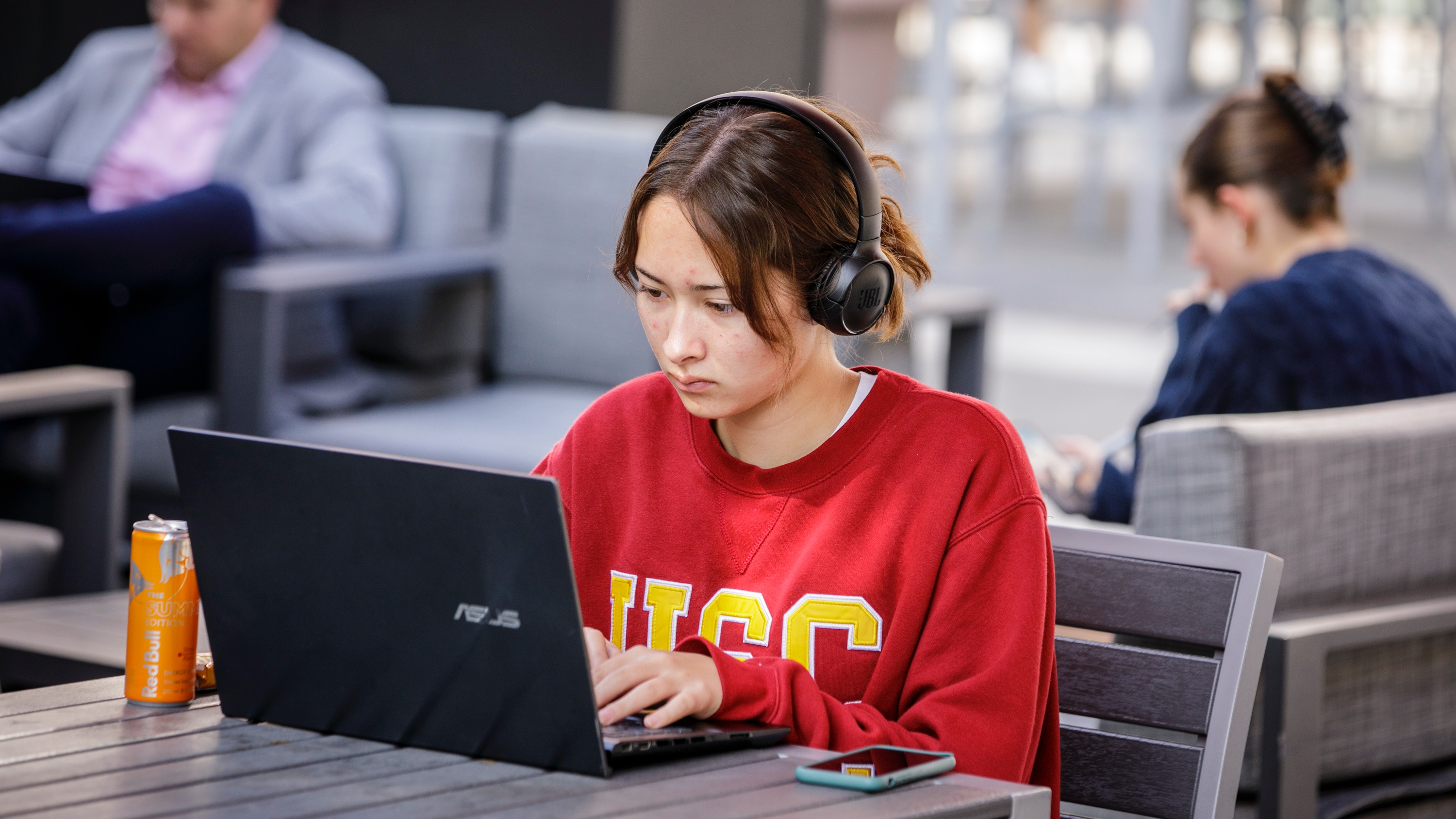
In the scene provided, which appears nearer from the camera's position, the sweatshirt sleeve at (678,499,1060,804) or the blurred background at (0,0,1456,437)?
the sweatshirt sleeve at (678,499,1060,804)

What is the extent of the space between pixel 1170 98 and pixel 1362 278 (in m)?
2.56

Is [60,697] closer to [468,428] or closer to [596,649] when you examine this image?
[596,649]

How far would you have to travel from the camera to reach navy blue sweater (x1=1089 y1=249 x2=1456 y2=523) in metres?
2.23

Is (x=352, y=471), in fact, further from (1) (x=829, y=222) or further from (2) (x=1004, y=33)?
(2) (x=1004, y=33)

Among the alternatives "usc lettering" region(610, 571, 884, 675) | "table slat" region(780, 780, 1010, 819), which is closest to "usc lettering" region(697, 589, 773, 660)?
"usc lettering" region(610, 571, 884, 675)

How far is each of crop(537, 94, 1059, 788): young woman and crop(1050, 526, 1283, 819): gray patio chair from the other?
5.5 inches

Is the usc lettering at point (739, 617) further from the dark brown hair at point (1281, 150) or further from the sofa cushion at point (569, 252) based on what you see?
the sofa cushion at point (569, 252)

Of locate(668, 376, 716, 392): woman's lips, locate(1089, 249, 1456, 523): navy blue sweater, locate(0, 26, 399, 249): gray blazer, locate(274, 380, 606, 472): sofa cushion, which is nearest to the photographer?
locate(668, 376, 716, 392): woman's lips

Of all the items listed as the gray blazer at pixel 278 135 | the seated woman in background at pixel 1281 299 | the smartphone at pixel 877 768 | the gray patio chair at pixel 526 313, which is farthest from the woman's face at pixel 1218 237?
the gray blazer at pixel 278 135

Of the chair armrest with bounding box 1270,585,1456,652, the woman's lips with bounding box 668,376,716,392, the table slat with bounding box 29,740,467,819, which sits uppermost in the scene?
the woman's lips with bounding box 668,376,716,392

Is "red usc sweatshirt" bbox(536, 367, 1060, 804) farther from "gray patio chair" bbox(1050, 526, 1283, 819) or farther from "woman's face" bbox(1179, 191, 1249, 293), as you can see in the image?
"woman's face" bbox(1179, 191, 1249, 293)

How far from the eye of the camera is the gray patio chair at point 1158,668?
1295mm

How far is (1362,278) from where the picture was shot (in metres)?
2.29

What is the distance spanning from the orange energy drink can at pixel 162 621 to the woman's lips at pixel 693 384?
0.35 m
